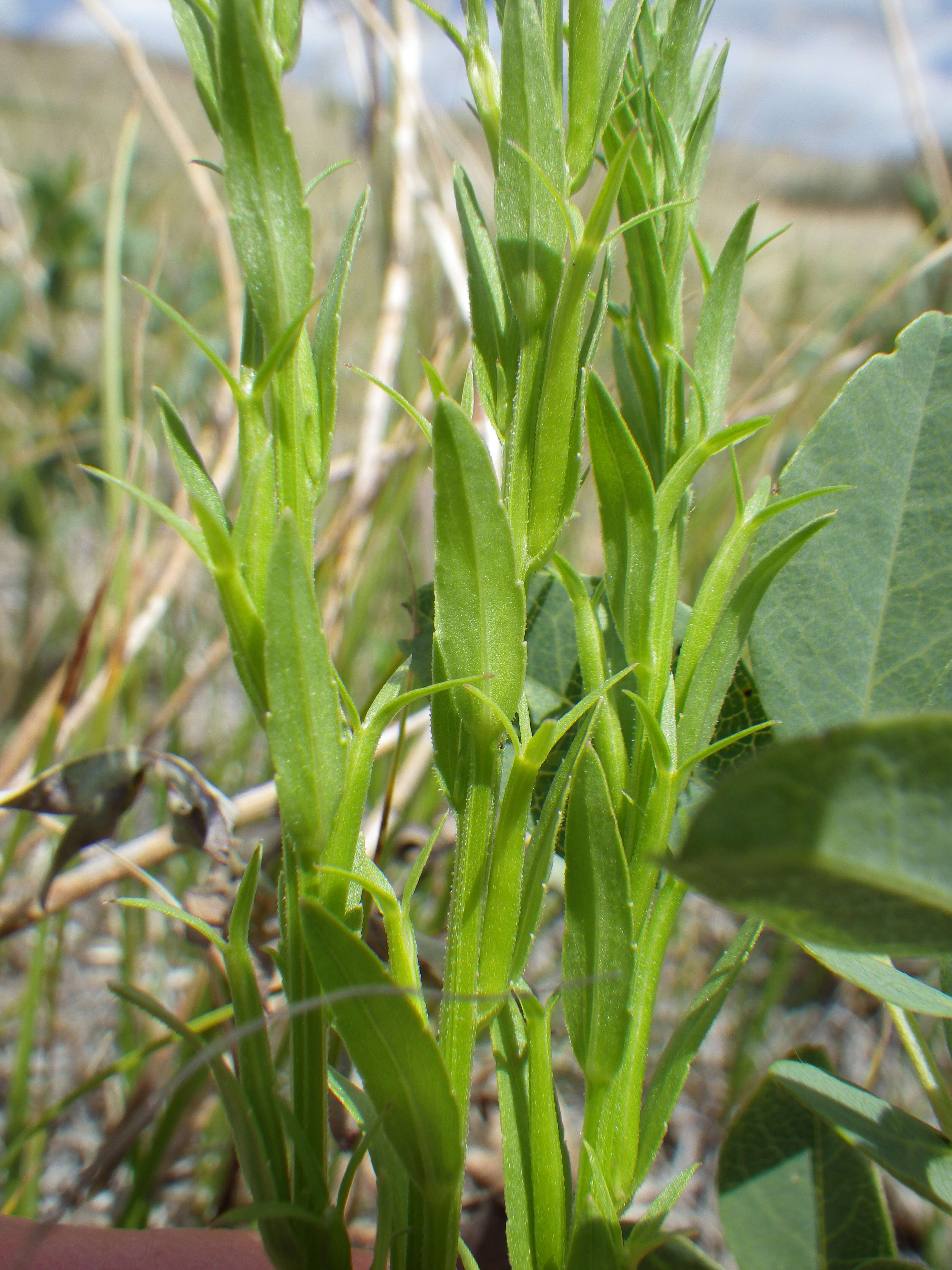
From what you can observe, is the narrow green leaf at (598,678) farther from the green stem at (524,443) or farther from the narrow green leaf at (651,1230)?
the narrow green leaf at (651,1230)

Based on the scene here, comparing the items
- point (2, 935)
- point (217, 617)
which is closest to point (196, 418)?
point (217, 617)

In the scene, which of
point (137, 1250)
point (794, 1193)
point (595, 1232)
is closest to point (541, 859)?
point (595, 1232)

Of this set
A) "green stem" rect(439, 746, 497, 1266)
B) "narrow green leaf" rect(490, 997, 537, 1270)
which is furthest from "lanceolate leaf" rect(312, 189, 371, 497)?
"narrow green leaf" rect(490, 997, 537, 1270)

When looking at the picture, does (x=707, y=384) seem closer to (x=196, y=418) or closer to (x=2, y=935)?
(x=2, y=935)

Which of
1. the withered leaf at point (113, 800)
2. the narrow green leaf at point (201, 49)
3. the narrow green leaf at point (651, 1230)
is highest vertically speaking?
the narrow green leaf at point (201, 49)

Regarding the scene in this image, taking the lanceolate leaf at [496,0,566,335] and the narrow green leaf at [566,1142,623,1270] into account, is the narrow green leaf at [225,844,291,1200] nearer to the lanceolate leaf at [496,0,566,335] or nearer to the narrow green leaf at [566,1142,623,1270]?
the narrow green leaf at [566,1142,623,1270]

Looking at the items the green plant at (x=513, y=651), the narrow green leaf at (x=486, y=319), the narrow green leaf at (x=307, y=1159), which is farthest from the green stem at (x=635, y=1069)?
the narrow green leaf at (x=486, y=319)
